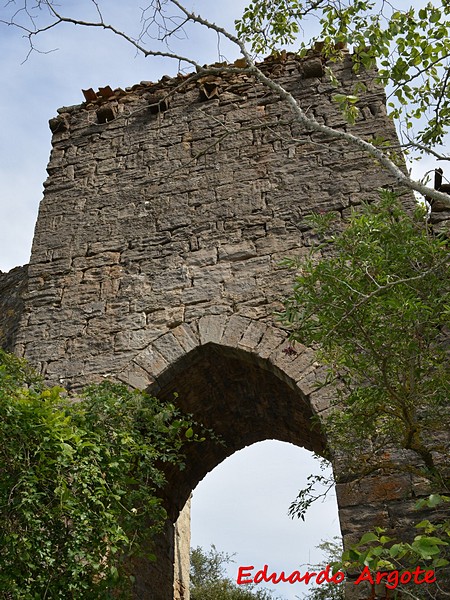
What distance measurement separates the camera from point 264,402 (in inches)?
223

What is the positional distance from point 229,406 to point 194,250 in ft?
4.42

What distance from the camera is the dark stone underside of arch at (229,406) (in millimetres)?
5191

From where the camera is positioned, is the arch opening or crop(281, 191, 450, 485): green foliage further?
the arch opening

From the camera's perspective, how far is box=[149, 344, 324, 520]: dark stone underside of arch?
17.0ft

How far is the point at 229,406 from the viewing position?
5789 mm

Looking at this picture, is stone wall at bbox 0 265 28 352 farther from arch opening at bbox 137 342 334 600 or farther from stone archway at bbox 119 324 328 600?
arch opening at bbox 137 342 334 600

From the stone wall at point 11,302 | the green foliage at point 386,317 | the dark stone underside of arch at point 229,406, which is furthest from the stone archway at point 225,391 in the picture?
the stone wall at point 11,302

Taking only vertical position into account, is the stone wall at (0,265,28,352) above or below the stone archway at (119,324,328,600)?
above

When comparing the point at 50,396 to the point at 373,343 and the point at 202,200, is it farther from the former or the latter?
the point at 202,200

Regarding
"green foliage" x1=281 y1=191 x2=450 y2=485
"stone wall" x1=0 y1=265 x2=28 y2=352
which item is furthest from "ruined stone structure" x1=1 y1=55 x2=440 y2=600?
"green foliage" x1=281 y1=191 x2=450 y2=485

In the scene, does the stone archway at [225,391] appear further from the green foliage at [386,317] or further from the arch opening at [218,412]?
the green foliage at [386,317]

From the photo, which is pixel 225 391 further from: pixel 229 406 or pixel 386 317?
pixel 386 317

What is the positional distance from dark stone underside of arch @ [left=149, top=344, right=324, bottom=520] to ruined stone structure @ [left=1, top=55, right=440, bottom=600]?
0.02 m

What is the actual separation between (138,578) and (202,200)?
308cm
